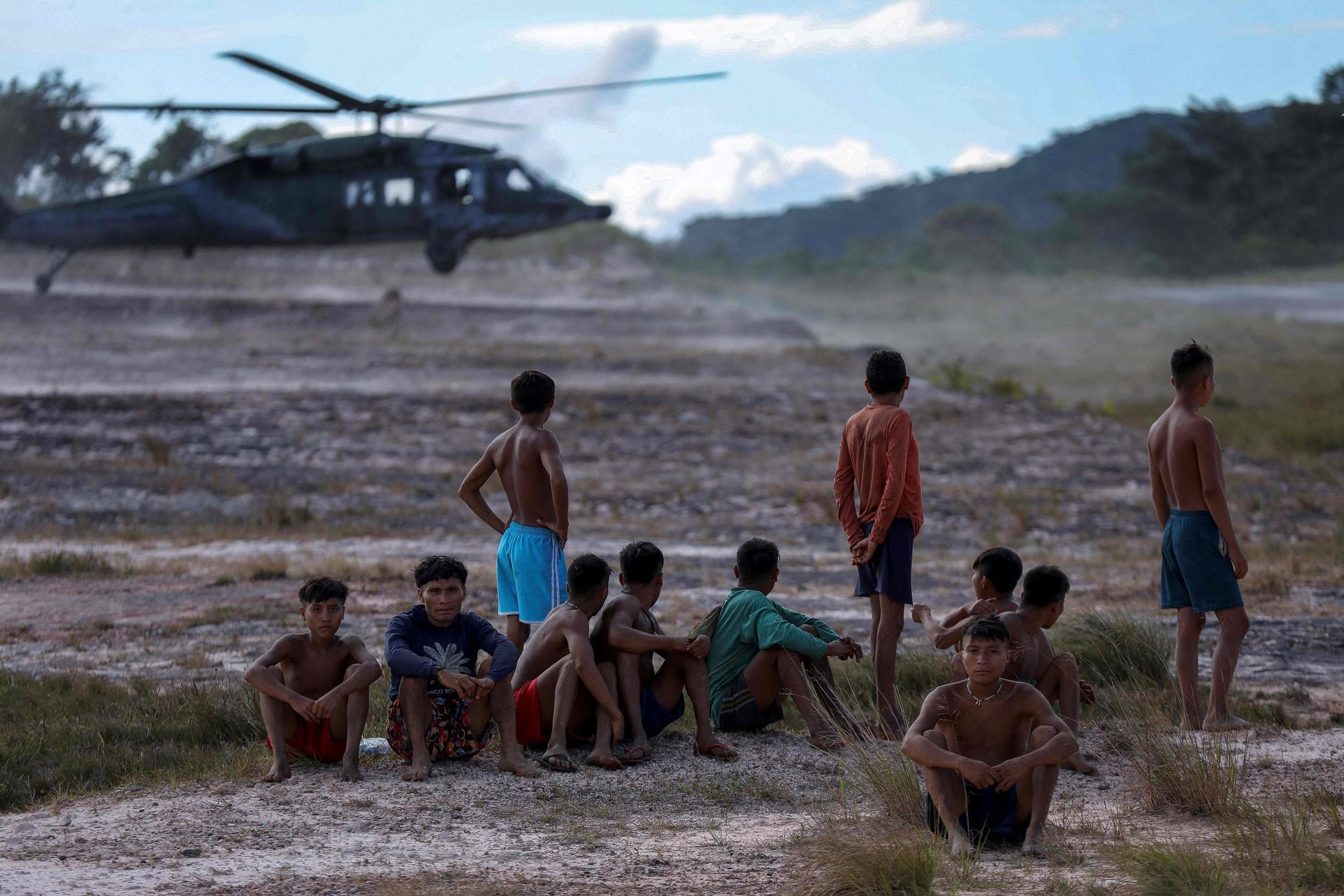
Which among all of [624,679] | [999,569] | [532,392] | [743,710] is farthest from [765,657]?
[532,392]

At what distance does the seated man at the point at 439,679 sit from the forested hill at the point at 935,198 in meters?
130

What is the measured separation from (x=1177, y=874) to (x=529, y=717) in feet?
10.1

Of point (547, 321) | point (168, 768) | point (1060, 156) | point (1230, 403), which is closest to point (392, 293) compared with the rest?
point (547, 321)

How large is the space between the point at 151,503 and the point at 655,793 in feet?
40.0

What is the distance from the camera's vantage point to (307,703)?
5.87 metres

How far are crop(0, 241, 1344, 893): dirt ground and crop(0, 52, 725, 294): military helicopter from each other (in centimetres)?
288

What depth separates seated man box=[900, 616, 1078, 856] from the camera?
4.83 m

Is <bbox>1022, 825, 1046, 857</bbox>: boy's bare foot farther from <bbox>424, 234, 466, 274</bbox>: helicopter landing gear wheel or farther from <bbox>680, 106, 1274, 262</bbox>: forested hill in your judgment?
<bbox>680, 106, 1274, 262</bbox>: forested hill

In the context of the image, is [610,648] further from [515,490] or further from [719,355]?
[719,355]

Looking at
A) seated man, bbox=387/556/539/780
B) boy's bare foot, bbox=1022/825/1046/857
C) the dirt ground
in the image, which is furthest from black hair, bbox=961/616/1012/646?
seated man, bbox=387/556/539/780

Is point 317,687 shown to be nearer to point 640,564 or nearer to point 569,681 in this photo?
point 569,681

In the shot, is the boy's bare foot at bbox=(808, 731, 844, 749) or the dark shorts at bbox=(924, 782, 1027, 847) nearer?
the dark shorts at bbox=(924, 782, 1027, 847)

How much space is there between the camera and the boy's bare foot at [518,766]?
6.04 m

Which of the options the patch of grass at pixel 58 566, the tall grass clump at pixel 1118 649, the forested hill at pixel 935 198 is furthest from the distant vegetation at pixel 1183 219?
the patch of grass at pixel 58 566
